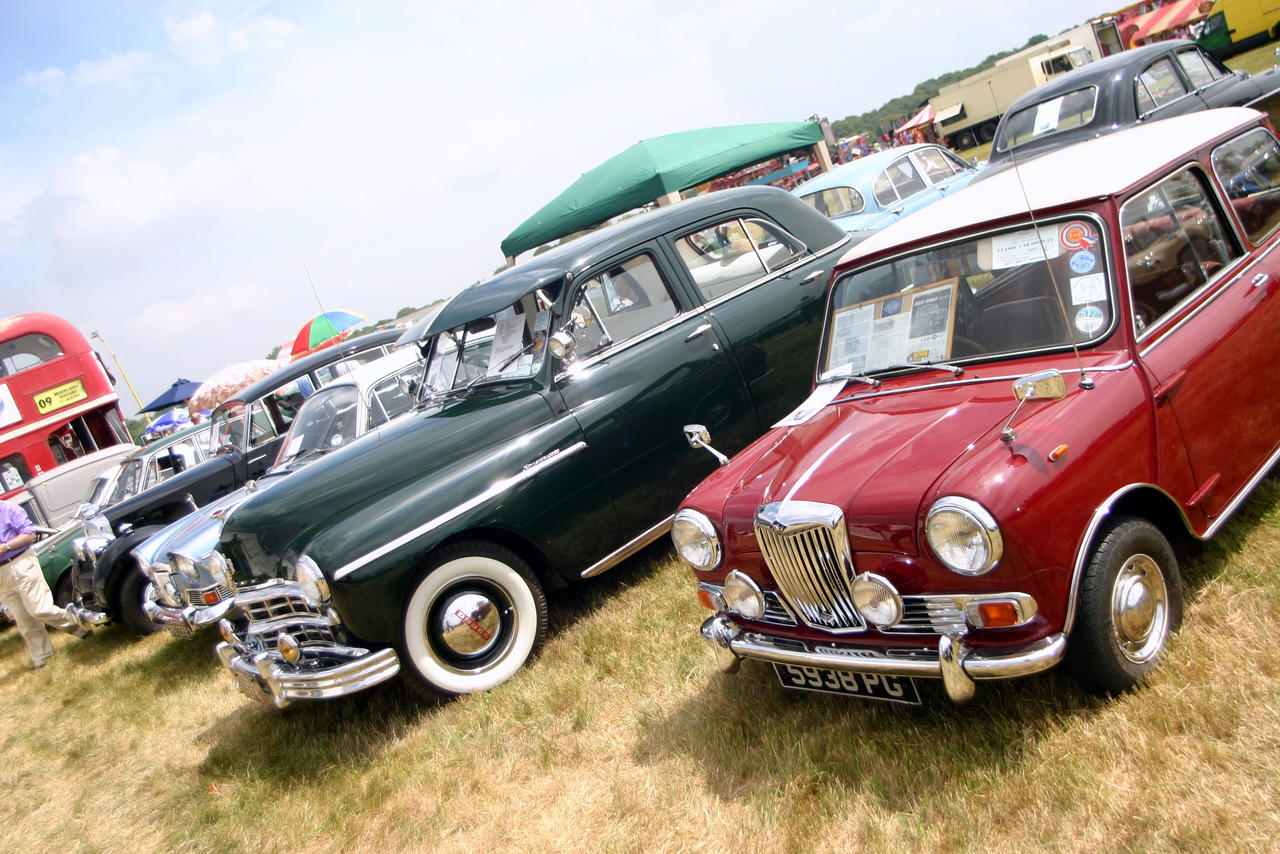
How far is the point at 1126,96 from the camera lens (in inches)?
329

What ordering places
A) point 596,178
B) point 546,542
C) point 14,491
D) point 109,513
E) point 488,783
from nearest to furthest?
point 488,783 < point 546,542 < point 109,513 < point 596,178 < point 14,491

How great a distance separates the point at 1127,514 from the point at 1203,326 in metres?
0.90

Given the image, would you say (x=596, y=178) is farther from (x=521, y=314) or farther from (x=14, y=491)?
(x=14, y=491)

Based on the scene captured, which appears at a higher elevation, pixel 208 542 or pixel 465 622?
pixel 208 542

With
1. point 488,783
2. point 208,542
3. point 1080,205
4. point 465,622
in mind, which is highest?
point 1080,205

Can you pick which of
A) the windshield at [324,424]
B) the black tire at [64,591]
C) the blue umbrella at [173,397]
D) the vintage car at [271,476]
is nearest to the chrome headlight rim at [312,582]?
the vintage car at [271,476]

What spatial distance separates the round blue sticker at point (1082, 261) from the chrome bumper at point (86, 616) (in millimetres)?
8453

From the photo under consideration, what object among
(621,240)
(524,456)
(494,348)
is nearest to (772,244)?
(621,240)

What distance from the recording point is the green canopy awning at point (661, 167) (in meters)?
11.4

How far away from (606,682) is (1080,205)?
9.57 feet

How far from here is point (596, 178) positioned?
40.2ft

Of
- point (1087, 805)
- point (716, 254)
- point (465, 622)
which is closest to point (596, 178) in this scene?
point (716, 254)

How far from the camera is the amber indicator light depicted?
8.43ft

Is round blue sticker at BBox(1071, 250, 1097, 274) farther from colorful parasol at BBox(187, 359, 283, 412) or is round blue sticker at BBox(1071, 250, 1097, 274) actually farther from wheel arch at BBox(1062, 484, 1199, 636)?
colorful parasol at BBox(187, 359, 283, 412)
